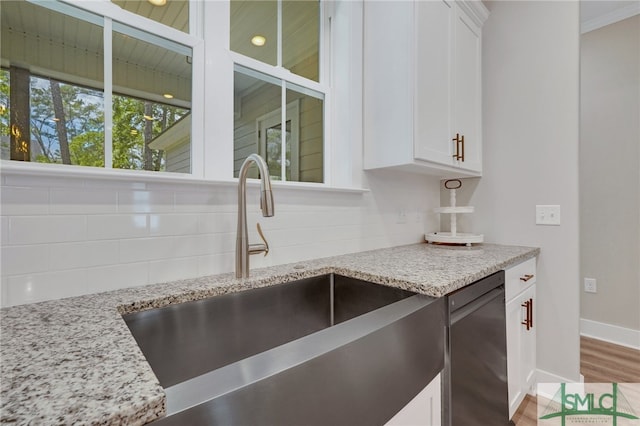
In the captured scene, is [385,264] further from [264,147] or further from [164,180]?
[164,180]

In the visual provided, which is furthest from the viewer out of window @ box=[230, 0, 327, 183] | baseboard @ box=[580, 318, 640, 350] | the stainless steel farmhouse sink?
baseboard @ box=[580, 318, 640, 350]

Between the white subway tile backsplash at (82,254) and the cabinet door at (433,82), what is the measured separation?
1.36 meters

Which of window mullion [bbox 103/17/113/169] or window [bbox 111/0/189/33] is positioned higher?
window [bbox 111/0/189/33]

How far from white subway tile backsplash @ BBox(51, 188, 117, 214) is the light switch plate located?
2217mm

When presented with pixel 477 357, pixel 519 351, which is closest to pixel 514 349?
pixel 519 351

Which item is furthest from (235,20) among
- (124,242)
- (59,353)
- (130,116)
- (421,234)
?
(421,234)

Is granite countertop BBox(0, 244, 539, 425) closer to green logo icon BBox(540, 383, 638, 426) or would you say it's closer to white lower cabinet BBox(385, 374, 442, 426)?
white lower cabinet BBox(385, 374, 442, 426)

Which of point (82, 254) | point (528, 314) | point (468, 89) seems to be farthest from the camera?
point (468, 89)

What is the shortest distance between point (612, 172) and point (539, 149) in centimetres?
113

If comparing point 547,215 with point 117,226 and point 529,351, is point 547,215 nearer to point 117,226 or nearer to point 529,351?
point 529,351

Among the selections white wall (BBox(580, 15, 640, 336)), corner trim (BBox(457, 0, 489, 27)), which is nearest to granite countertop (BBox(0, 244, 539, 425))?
corner trim (BBox(457, 0, 489, 27))

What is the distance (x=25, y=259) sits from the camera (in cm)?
86

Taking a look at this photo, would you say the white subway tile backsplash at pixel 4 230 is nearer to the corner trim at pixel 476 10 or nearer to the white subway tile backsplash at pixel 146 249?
the white subway tile backsplash at pixel 146 249

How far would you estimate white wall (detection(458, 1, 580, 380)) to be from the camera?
178cm
